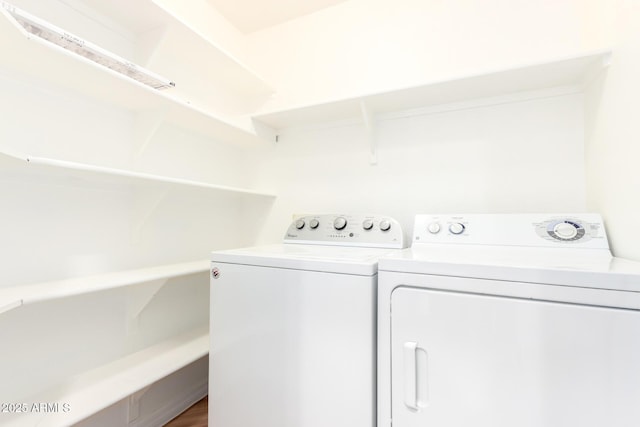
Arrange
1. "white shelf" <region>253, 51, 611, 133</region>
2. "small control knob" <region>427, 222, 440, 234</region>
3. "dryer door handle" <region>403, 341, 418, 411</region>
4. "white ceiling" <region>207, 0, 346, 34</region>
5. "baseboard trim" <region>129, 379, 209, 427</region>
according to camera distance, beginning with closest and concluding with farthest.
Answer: "dryer door handle" <region>403, 341, 418, 411</region>
"white shelf" <region>253, 51, 611, 133</region>
"small control knob" <region>427, 222, 440, 234</region>
"baseboard trim" <region>129, 379, 209, 427</region>
"white ceiling" <region>207, 0, 346, 34</region>

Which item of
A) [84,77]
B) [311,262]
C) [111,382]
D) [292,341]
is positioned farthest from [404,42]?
[111,382]

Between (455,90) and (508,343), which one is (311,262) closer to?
(508,343)

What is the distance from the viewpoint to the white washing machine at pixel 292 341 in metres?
0.87

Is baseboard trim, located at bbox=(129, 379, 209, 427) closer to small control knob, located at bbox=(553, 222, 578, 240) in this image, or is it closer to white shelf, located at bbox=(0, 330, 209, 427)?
white shelf, located at bbox=(0, 330, 209, 427)

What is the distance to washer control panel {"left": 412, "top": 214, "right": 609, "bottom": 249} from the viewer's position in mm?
1028

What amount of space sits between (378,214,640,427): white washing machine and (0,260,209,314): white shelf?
0.94 m

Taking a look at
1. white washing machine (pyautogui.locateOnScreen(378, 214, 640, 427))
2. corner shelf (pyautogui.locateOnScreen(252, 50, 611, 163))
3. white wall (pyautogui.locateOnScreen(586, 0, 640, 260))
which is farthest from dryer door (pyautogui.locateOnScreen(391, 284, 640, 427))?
corner shelf (pyautogui.locateOnScreen(252, 50, 611, 163))

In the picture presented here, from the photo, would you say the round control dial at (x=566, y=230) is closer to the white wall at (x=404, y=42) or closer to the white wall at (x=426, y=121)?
the white wall at (x=426, y=121)

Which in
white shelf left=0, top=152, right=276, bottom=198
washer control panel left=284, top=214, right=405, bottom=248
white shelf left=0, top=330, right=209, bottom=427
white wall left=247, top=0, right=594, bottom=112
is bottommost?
white shelf left=0, top=330, right=209, bottom=427

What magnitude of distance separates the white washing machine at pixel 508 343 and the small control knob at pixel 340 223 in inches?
24.4

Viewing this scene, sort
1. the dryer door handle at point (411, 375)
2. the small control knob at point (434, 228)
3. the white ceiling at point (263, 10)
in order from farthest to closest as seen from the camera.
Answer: the white ceiling at point (263, 10) → the small control knob at point (434, 228) → the dryer door handle at point (411, 375)

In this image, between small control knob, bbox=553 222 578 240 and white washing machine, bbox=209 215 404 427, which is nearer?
white washing machine, bbox=209 215 404 427

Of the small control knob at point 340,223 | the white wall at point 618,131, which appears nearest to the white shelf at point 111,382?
the small control knob at point 340,223

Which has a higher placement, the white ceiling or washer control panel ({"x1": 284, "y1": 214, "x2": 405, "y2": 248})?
the white ceiling
